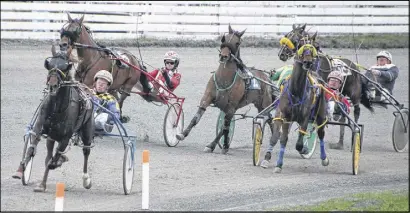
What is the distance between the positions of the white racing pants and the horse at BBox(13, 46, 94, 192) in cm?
71

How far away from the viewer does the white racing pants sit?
45.1 feet

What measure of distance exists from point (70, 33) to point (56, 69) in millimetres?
4666

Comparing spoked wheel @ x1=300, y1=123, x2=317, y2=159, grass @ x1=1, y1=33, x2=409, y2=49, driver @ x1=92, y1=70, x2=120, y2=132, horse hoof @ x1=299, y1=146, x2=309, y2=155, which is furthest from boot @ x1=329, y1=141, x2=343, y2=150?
grass @ x1=1, y1=33, x2=409, y2=49

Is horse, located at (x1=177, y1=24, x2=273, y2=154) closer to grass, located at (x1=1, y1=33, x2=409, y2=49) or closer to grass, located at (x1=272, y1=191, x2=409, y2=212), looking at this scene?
grass, located at (x1=272, y1=191, x2=409, y2=212)

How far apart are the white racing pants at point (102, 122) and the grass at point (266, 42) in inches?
496

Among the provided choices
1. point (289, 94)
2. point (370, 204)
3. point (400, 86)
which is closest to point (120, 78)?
point (289, 94)

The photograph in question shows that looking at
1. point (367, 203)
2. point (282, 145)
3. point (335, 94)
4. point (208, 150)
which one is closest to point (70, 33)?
point (208, 150)

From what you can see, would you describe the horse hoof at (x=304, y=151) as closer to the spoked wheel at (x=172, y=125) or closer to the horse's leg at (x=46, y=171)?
the spoked wheel at (x=172, y=125)

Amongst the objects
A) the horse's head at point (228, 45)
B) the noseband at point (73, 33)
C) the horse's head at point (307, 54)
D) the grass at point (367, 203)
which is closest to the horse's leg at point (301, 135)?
the horse's head at point (307, 54)

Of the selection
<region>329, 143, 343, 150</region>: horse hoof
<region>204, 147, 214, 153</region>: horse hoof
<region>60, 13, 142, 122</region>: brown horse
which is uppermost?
<region>60, 13, 142, 122</region>: brown horse

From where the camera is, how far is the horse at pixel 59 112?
39.9 feet

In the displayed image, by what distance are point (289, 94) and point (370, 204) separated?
9.51 ft

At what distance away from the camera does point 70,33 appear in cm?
1667

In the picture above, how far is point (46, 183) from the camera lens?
13070mm
